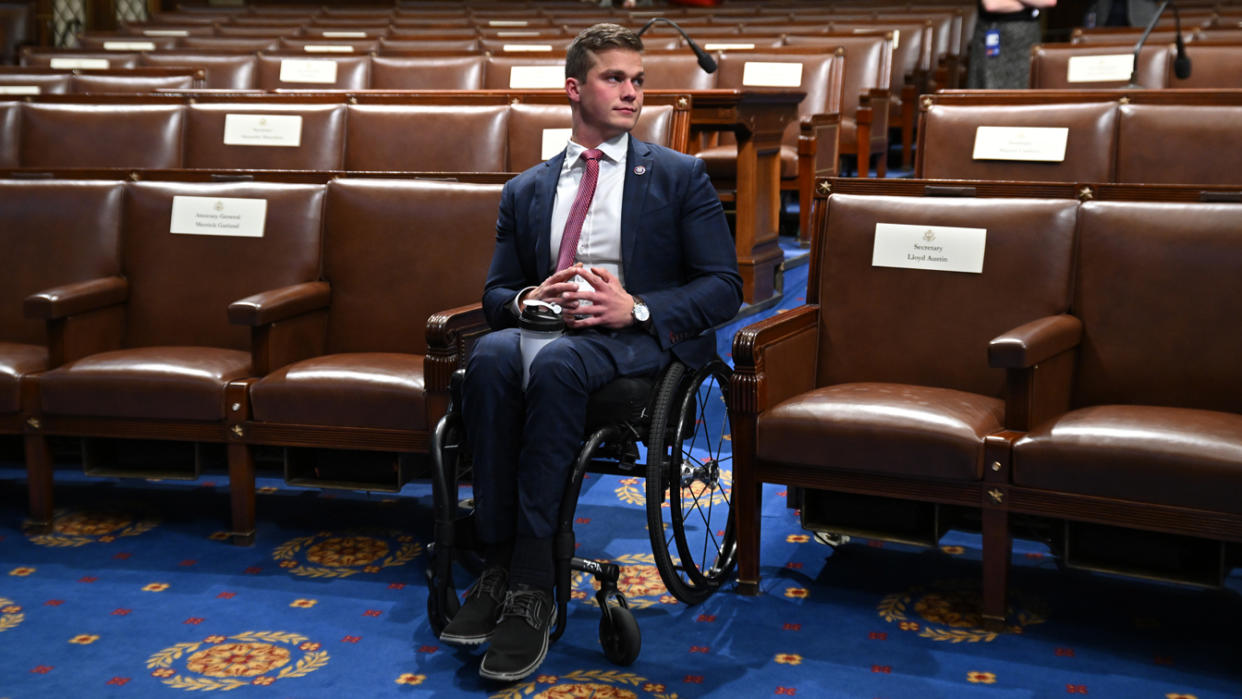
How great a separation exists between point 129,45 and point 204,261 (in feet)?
13.9

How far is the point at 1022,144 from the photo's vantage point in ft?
10.5

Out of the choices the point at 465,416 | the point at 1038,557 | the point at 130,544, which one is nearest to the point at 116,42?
the point at 130,544

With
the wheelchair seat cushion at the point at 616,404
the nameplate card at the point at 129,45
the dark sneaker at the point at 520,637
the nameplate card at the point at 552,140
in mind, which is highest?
the nameplate card at the point at 129,45

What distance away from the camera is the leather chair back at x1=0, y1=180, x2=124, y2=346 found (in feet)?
10.2

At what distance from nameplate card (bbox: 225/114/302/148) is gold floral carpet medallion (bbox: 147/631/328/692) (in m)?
1.85

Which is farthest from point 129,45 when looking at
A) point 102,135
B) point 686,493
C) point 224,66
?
point 686,493

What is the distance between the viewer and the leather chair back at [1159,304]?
7.48 feet

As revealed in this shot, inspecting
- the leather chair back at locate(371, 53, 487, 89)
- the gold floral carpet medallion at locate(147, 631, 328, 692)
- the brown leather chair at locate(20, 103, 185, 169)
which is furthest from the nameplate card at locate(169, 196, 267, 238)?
the leather chair back at locate(371, 53, 487, 89)

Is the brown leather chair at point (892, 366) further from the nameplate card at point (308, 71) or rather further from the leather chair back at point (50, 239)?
the nameplate card at point (308, 71)

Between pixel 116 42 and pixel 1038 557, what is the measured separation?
594cm

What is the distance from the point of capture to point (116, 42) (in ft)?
22.0

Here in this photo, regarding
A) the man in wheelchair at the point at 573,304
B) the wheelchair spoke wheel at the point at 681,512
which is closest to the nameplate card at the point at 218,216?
the man in wheelchair at the point at 573,304

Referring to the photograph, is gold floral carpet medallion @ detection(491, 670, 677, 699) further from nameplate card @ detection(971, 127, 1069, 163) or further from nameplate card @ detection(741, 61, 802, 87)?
nameplate card @ detection(741, 61, 802, 87)

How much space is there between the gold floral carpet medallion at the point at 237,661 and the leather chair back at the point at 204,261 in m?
1.01
